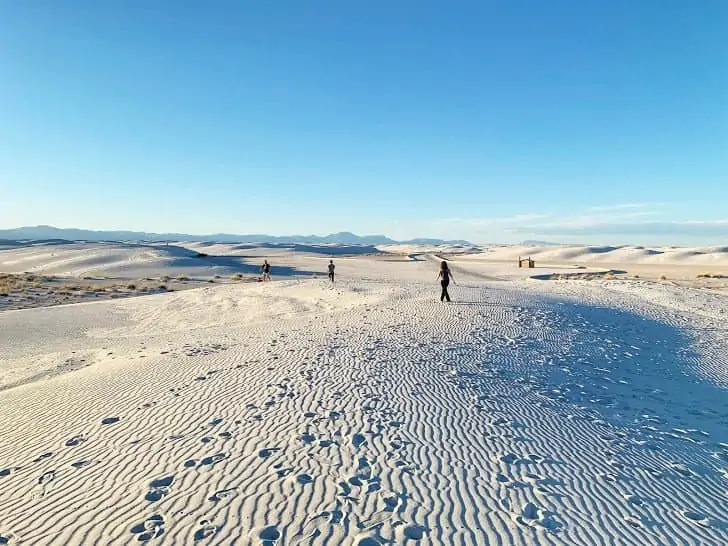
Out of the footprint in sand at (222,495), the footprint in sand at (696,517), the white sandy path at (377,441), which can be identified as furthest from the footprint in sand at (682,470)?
the footprint in sand at (222,495)

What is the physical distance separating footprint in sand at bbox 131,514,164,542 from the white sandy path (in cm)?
2

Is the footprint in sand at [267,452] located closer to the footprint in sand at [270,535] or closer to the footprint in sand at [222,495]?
the footprint in sand at [222,495]

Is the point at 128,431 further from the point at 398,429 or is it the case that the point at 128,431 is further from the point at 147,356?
the point at 147,356

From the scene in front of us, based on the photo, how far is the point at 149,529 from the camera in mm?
4457

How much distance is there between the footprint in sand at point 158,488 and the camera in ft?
16.4

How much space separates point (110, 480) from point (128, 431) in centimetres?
165

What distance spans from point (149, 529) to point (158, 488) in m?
0.75

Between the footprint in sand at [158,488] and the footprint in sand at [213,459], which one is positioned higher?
the footprint in sand at [158,488]

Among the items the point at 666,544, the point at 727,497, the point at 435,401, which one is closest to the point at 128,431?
the point at 435,401

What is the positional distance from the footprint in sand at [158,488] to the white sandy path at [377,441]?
22 mm

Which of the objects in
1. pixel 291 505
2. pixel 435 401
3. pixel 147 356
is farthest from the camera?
pixel 147 356

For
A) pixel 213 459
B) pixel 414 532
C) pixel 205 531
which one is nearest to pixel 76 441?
pixel 213 459

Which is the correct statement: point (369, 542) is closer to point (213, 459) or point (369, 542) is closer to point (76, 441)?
point (213, 459)

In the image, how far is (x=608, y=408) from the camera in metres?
8.48
